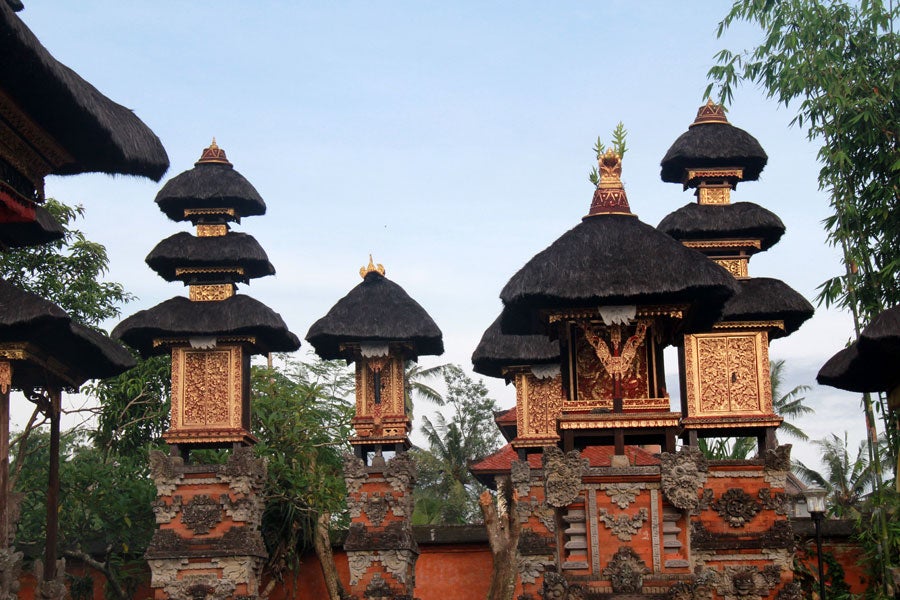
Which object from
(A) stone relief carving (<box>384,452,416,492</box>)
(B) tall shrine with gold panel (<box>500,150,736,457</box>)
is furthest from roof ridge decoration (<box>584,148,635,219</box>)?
(A) stone relief carving (<box>384,452,416,492</box>)

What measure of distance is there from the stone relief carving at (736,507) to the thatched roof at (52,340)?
785 centimetres

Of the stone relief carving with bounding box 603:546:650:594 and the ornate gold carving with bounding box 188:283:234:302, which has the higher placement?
the ornate gold carving with bounding box 188:283:234:302

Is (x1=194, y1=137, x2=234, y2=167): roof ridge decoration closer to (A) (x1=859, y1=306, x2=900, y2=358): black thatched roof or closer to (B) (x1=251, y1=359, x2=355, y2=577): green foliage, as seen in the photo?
(B) (x1=251, y1=359, x2=355, y2=577): green foliage

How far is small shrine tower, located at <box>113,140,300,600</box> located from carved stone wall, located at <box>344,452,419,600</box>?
145 cm

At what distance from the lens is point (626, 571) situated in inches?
458

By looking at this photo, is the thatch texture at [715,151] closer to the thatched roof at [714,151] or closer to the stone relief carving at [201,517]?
the thatched roof at [714,151]

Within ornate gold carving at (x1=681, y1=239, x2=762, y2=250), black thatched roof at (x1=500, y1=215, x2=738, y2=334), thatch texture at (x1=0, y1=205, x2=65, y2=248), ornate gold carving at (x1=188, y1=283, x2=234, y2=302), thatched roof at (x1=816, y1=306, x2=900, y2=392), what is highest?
ornate gold carving at (x1=681, y1=239, x2=762, y2=250)

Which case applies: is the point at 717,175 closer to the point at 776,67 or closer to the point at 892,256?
the point at 776,67

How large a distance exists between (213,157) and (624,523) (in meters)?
10.1

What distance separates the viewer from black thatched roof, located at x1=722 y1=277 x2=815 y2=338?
16.4 metres

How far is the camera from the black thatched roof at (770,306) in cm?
1644

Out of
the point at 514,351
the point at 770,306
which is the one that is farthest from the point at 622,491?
the point at 514,351

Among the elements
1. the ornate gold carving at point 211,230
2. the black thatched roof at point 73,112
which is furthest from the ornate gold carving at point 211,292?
the black thatched roof at point 73,112

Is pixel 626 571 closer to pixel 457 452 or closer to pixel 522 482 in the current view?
pixel 522 482
